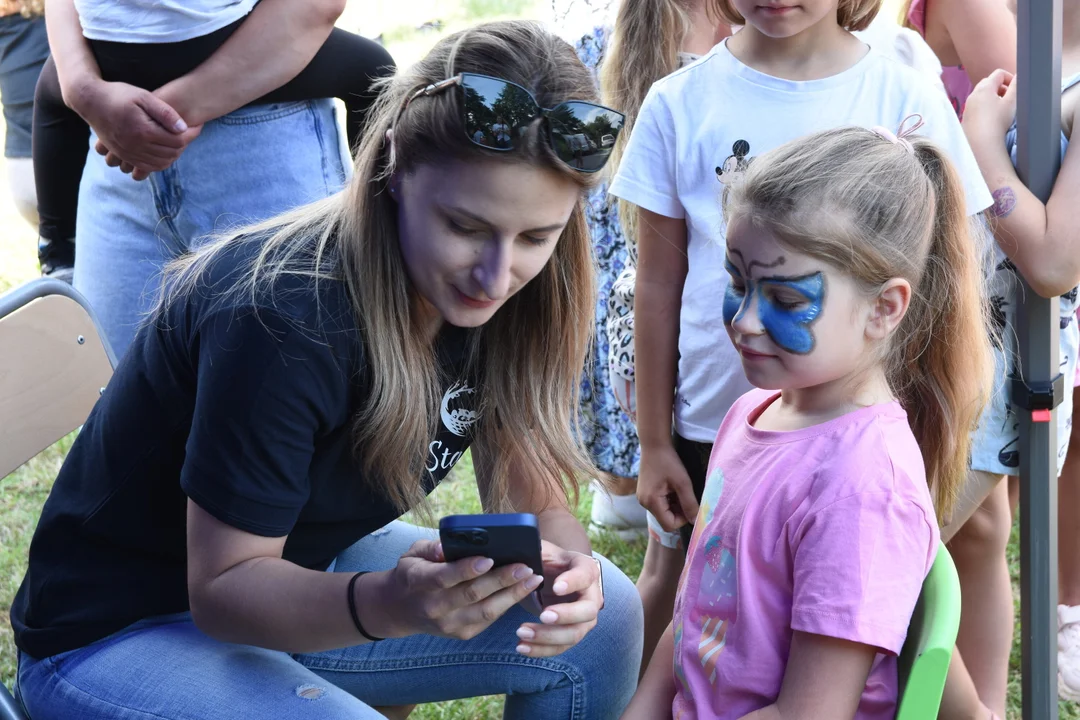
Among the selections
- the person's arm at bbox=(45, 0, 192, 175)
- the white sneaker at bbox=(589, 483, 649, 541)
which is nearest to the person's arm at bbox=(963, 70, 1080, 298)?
the person's arm at bbox=(45, 0, 192, 175)

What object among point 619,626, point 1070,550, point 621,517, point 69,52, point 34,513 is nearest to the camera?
point 619,626

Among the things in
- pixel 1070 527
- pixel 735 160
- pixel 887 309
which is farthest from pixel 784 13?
pixel 1070 527

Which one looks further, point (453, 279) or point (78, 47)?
point (78, 47)

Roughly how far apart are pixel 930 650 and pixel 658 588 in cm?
113

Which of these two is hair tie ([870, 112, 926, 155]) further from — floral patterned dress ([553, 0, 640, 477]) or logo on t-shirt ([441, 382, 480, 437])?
floral patterned dress ([553, 0, 640, 477])

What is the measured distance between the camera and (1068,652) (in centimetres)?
244

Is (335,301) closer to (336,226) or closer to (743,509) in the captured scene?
(336,226)

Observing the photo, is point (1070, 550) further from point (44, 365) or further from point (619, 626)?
point (44, 365)

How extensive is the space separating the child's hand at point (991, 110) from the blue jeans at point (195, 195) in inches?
49.3

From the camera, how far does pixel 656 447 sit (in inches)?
79.9

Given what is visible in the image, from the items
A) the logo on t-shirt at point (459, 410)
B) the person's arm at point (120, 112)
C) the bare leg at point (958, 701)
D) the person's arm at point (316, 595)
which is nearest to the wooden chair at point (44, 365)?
the person's arm at point (120, 112)

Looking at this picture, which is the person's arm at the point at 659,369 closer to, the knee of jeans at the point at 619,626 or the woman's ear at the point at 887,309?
the knee of jeans at the point at 619,626

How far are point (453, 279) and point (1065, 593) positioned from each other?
1.92m

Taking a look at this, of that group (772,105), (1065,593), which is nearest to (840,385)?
(772,105)
